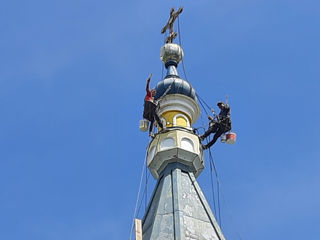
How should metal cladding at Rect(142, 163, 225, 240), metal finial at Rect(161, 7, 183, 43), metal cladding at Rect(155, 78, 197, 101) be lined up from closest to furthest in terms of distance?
metal cladding at Rect(142, 163, 225, 240)
metal cladding at Rect(155, 78, 197, 101)
metal finial at Rect(161, 7, 183, 43)

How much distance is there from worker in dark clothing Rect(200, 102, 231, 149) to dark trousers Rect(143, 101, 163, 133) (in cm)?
124

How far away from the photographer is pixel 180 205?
1555cm

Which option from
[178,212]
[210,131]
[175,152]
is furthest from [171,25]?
[178,212]

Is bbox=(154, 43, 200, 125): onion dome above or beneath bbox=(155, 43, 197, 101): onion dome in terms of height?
beneath

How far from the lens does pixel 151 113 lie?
17.8 m

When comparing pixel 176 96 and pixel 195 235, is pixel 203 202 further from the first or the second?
pixel 176 96

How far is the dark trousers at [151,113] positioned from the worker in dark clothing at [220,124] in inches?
48.8

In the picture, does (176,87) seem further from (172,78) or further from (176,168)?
(176,168)

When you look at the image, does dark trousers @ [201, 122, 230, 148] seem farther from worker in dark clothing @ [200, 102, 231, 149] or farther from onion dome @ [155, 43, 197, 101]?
onion dome @ [155, 43, 197, 101]

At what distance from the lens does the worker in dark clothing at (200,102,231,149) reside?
1820cm

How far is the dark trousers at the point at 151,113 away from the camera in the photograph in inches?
696

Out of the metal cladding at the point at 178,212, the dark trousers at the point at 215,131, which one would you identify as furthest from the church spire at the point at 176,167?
the dark trousers at the point at 215,131

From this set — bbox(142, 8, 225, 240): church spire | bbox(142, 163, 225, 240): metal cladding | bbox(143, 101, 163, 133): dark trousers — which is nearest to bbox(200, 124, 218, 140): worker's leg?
bbox(142, 8, 225, 240): church spire

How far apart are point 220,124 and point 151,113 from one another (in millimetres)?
1710
